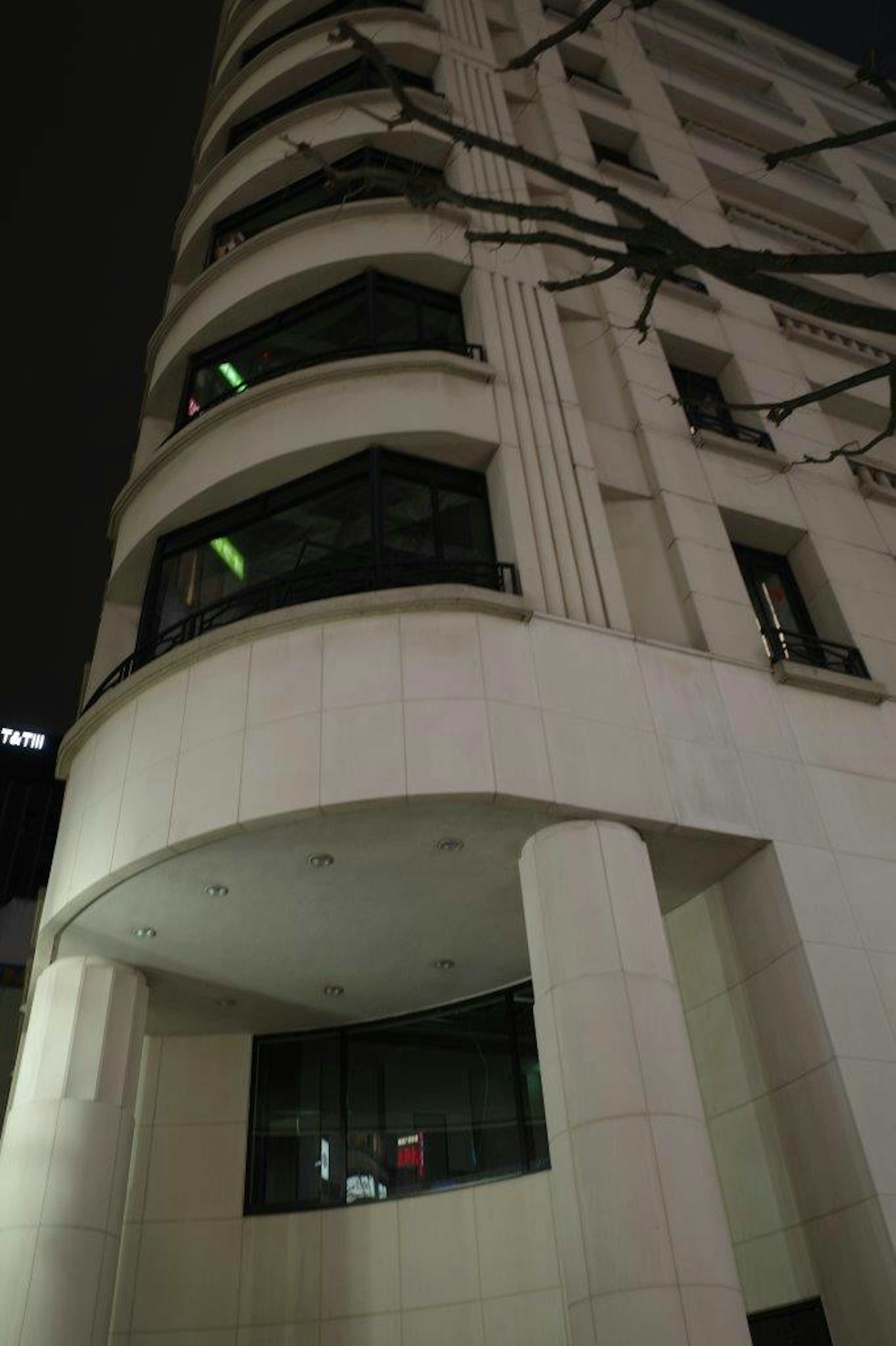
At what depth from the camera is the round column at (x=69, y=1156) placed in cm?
980

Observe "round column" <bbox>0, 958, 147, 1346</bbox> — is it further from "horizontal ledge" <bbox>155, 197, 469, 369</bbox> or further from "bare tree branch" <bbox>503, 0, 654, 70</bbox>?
"horizontal ledge" <bbox>155, 197, 469, 369</bbox>

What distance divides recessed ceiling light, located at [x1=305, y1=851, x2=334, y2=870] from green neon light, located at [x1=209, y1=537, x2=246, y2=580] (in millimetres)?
4519

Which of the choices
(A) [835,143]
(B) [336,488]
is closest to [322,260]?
(B) [336,488]

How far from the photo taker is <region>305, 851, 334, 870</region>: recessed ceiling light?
10453mm

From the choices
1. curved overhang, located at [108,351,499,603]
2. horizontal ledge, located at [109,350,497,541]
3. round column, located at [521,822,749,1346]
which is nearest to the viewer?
round column, located at [521,822,749,1346]

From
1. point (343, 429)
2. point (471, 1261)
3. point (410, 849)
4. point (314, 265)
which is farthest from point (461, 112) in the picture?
point (471, 1261)

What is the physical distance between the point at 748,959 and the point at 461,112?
16.1 meters

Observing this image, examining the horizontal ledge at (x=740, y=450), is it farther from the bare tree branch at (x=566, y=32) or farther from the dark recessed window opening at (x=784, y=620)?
the bare tree branch at (x=566, y=32)

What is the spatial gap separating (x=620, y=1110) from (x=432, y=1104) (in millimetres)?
5223

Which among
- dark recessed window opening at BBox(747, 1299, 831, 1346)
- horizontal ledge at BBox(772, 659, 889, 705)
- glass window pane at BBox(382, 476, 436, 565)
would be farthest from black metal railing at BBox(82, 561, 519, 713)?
dark recessed window opening at BBox(747, 1299, 831, 1346)

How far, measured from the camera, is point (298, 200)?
61.2 feet

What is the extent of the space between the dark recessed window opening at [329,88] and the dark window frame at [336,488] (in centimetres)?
995

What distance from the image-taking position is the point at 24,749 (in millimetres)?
45031

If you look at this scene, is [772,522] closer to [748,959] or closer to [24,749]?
[748,959]
